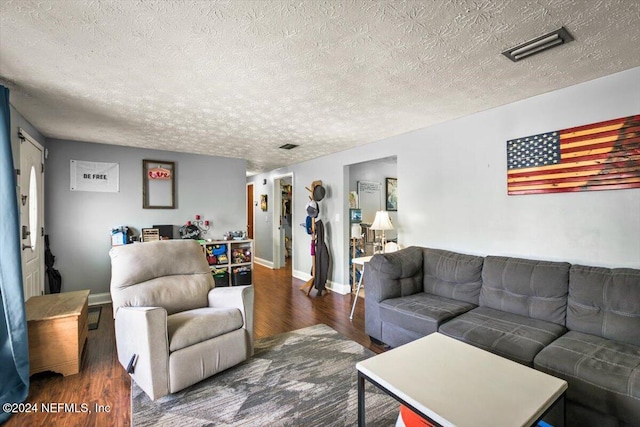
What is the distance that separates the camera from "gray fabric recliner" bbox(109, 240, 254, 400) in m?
1.98

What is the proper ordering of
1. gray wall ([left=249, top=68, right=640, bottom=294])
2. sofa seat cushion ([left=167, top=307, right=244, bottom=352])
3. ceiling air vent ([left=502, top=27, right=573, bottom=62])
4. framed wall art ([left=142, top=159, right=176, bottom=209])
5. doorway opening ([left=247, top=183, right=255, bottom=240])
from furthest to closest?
doorway opening ([left=247, top=183, right=255, bottom=240]), framed wall art ([left=142, top=159, right=176, bottom=209]), gray wall ([left=249, top=68, right=640, bottom=294]), sofa seat cushion ([left=167, top=307, right=244, bottom=352]), ceiling air vent ([left=502, top=27, right=573, bottom=62])

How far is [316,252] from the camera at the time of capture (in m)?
4.73

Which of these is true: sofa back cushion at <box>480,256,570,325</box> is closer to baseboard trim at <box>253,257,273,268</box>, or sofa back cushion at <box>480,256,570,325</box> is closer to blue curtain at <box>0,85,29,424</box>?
blue curtain at <box>0,85,29,424</box>

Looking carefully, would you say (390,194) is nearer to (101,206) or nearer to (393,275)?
(393,275)

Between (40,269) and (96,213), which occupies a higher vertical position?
(96,213)

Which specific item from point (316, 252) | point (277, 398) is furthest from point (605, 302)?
point (316, 252)

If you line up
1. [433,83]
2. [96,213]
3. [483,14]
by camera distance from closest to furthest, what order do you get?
1. [483,14]
2. [433,83]
3. [96,213]

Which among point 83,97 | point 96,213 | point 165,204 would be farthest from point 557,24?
point 96,213

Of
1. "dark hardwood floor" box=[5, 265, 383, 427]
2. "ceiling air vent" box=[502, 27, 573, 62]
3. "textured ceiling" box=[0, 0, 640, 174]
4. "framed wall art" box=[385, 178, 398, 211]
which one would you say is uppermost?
"textured ceiling" box=[0, 0, 640, 174]

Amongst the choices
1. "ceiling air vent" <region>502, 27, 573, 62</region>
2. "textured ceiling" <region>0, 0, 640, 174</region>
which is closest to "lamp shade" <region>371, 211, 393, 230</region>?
"textured ceiling" <region>0, 0, 640, 174</region>

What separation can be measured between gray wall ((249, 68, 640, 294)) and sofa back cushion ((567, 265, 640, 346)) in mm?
258

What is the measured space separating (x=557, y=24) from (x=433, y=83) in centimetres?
83

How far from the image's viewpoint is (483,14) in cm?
151

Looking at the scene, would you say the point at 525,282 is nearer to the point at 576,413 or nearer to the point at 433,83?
the point at 576,413
